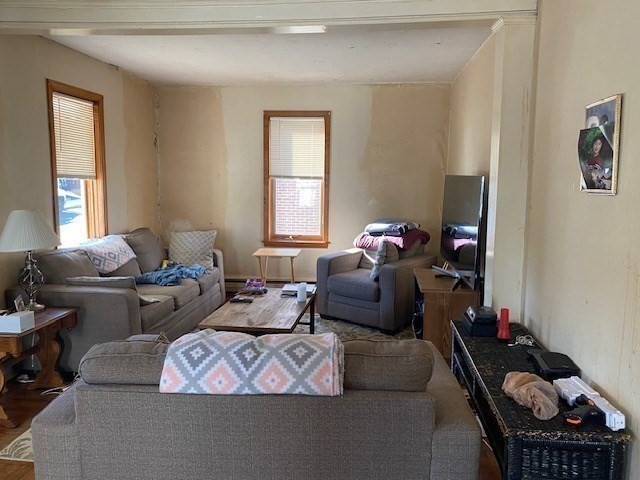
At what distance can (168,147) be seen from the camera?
591 centimetres

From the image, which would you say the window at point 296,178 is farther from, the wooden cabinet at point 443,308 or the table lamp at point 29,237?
the table lamp at point 29,237

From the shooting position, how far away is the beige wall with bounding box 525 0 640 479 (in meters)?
1.66

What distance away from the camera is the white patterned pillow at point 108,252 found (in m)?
4.10

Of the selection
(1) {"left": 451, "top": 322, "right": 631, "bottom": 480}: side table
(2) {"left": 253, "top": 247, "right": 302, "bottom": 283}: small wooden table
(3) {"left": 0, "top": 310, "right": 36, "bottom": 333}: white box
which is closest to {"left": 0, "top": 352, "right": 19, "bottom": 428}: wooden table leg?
(3) {"left": 0, "top": 310, "right": 36, "bottom": 333}: white box

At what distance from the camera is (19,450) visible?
8.43 feet

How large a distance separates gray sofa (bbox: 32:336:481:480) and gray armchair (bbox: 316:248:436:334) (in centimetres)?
285

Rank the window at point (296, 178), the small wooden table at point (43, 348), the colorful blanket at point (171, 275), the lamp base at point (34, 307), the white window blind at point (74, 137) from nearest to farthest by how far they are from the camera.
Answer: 1. the small wooden table at point (43, 348)
2. the lamp base at point (34, 307)
3. the white window blind at point (74, 137)
4. the colorful blanket at point (171, 275)
5. the window at point (296, 178)

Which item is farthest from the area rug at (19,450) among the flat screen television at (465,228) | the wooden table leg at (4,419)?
the flat screen television at (465,228)

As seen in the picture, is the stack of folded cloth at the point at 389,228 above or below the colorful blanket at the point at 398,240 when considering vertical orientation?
above

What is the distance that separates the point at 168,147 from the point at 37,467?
4.75 m

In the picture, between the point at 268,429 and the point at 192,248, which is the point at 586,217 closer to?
the point at 268,429

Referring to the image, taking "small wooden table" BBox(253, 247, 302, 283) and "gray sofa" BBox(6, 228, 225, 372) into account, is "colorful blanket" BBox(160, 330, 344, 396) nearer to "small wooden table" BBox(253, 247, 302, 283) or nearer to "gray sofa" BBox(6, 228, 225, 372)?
"gray sofa" BBox(6, 228, 225, 372)


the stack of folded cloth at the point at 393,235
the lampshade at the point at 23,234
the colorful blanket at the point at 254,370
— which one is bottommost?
the colorful blanket at the point at 254,370

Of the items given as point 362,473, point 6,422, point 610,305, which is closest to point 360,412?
point 362,473
